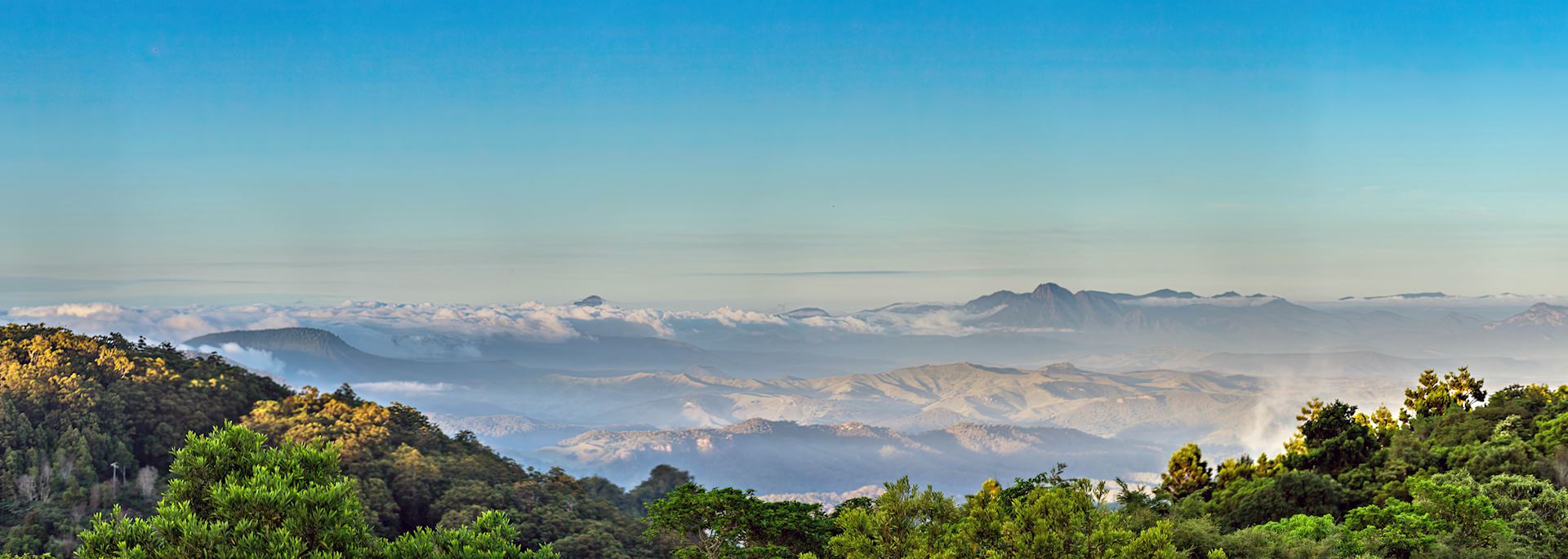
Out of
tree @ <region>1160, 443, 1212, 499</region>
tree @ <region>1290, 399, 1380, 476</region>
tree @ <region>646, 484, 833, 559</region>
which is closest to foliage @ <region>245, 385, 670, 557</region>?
tree @ <region>646, 484, 833, 559</region>

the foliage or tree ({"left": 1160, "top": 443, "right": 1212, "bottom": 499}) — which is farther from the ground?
tree ({"left": 1160, "top": 443, "right": 1212, "bottom": 499})

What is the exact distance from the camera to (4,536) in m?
46.8

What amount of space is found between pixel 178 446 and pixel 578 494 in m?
21.3

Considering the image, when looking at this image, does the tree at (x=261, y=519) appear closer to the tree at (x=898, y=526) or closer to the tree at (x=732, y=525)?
the tree at (x=898, y=526)

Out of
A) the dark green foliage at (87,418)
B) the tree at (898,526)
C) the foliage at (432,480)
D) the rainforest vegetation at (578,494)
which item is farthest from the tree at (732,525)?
the dark green foliage at (87,418)

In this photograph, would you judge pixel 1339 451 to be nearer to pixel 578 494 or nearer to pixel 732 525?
pixel 732 525

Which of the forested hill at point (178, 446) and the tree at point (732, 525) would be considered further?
the forested hill at point (178, 446)

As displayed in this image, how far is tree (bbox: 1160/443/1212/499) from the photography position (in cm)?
5419

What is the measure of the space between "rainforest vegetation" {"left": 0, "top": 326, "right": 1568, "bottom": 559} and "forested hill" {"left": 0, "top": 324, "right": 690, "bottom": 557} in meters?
0.14

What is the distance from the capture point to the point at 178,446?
6050 cm

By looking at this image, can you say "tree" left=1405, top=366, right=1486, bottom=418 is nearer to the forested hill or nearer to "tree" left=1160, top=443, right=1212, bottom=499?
"tree" left=1160, top=443, right=1212, bottom=499

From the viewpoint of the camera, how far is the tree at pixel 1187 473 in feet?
178

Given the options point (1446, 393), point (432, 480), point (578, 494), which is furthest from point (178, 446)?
point (1446, 393)

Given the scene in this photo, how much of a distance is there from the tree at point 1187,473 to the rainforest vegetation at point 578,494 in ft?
0.31
